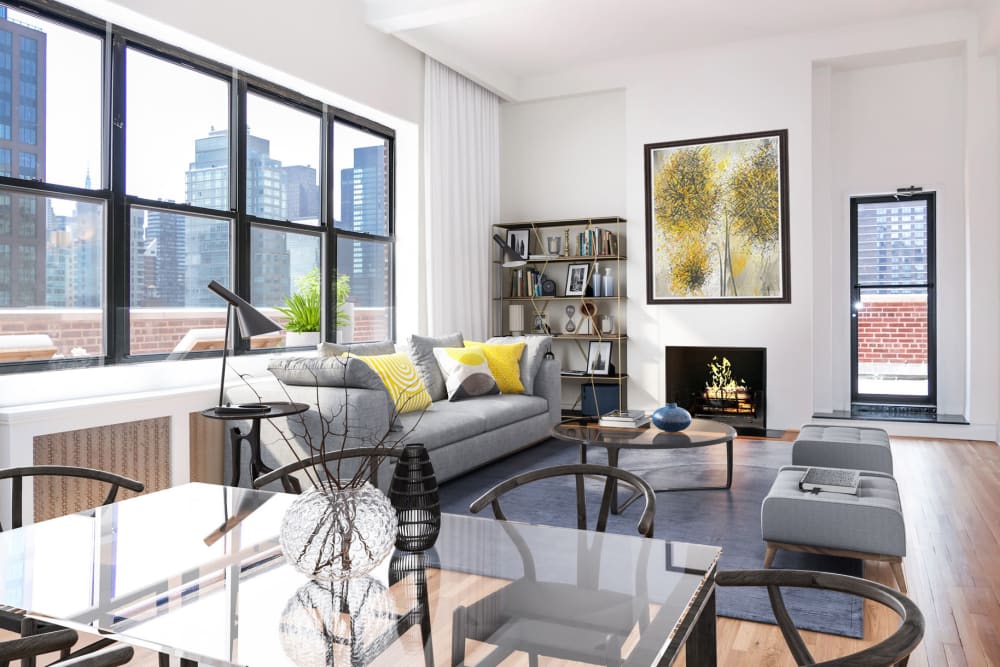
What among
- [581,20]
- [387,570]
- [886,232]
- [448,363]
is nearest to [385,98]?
[581,20]

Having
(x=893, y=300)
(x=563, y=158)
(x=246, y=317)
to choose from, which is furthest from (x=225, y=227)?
(x=893, y=300)

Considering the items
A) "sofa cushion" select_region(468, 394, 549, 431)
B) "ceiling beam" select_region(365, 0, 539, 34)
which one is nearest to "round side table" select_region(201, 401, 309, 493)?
"sofa cushion" select_region(468, 394, 549, 431)

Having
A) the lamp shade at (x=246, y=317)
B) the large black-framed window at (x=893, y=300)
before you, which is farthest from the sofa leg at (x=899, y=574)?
the large black-framed window at (x=893, y=300)

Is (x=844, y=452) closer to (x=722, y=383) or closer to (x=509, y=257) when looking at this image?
(x=722, y=383)

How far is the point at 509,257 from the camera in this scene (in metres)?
7.23

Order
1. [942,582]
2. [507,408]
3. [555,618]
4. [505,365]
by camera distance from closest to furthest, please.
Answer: [555,618]
[942,582]
[507,408]
[505,365]

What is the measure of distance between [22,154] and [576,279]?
15.8ft

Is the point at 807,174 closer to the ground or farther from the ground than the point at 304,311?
farther from the ground

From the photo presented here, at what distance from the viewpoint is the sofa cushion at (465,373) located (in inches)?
208

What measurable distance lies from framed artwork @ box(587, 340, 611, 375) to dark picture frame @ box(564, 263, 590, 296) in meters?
0.53

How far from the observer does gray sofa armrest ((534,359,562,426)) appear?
19.3 ft

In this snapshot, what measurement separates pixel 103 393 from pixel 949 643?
12.7ft

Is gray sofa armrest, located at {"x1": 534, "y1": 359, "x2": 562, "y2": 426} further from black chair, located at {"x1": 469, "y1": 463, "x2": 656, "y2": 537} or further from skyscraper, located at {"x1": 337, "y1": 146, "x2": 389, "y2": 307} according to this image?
black chair, located at {"x1": 469, "y1": 463, "x2": 656, "y2": 537}

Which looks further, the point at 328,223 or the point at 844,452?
the point at 328,223
